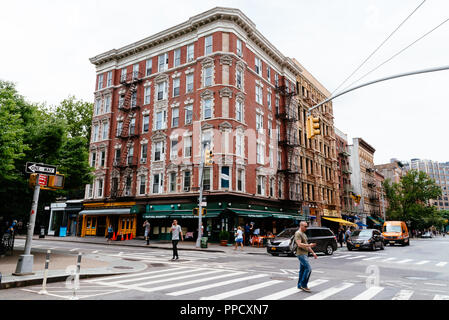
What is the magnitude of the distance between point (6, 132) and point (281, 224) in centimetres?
2896

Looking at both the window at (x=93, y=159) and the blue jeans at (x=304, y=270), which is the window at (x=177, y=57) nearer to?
the window at (x=93, y=159)

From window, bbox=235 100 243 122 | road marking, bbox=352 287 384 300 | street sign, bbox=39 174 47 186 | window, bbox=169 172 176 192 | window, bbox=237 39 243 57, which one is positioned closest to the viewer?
road marking, bbox=352 287 384 300

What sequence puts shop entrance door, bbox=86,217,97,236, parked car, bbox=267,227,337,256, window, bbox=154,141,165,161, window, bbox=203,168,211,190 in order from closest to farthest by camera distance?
1. parked car, bbox=267,227,337,256
2. window, bbox=203,168,211,190
3. window, bbox=154,141,165,161
4. shop entrance door, bbox=86,217,97,236

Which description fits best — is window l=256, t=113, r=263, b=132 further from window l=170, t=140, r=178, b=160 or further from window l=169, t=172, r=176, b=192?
window l=169, t=172, r=176, b=192

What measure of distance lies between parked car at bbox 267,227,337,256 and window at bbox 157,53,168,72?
24.3 m

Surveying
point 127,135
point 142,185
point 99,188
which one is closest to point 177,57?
point 127,135

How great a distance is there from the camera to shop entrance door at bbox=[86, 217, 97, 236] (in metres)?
37.3

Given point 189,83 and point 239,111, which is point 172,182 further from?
point 189,83

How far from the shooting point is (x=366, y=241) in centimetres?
2386

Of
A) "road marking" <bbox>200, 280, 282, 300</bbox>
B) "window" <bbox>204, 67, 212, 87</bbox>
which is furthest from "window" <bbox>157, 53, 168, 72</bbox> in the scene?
"road marking" <bbox>200, 280, 282, 300</bbox>

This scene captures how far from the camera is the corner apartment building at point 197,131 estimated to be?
29.5 metres
